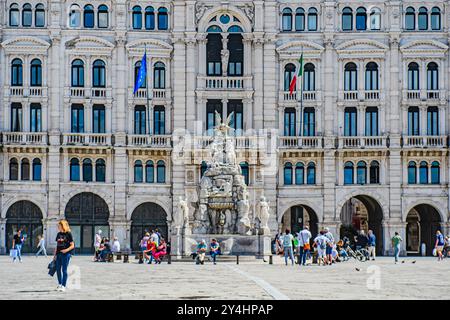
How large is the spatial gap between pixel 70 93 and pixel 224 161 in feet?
78.4

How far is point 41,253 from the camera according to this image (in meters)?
80.4

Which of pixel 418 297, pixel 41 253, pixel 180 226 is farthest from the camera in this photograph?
pixel 41 253

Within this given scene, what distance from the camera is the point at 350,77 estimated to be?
84625mm

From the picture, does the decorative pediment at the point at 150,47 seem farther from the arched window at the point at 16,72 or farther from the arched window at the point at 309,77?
the arched window at the point at 309,77

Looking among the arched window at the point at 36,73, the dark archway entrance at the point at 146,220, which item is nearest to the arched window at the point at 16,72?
the arched window at the point at 36,73

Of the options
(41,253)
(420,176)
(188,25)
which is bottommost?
(41,253)

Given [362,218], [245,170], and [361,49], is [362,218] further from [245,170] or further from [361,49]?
[361,49]

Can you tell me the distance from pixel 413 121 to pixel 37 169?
29.7 m

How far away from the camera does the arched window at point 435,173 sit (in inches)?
3312

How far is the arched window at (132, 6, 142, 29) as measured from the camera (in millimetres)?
84500

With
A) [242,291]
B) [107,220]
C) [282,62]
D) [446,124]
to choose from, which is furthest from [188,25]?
[242,291]

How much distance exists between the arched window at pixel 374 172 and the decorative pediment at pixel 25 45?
88.8 ft

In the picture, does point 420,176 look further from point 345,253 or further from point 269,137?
point 345,253

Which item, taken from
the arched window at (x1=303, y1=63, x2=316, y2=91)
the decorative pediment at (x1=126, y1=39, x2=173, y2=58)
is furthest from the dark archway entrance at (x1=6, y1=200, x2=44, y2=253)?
the arched window at (x1=303, y1=63, x2=316, y2=91)
